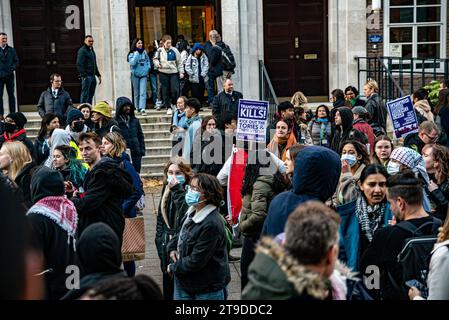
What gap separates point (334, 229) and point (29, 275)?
65.1 inches

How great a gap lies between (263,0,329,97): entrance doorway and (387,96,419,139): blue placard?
924 cm

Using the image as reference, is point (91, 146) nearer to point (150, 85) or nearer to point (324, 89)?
point (150, 85)

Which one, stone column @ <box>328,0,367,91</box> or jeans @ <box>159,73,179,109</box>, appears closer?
jeans @ <box>159,73,179,109</box>

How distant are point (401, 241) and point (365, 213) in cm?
105

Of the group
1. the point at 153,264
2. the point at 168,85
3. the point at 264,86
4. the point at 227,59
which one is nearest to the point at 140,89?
the point at 168,85

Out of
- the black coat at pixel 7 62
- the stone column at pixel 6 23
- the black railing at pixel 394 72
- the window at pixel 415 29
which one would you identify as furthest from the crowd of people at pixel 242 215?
the window at pixel 415 29

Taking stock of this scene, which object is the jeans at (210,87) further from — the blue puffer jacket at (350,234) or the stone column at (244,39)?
the blue puffer jacket at (350,234)

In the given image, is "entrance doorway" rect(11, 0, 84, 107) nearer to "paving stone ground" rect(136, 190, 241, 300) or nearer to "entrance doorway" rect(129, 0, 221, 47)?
"entrance doorway" rect(129, 0, 221, 47)

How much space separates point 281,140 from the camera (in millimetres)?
9672

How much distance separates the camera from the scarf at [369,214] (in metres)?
5.97

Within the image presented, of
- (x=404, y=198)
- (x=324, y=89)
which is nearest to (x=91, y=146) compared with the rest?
(x=404, y=198)

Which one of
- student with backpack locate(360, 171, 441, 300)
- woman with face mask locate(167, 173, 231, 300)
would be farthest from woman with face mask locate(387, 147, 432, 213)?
woman with face mask locate(167, 173, 231, 300)

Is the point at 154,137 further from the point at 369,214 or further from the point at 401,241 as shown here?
the point at 401,241

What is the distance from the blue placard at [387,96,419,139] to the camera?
9844 millimetres
